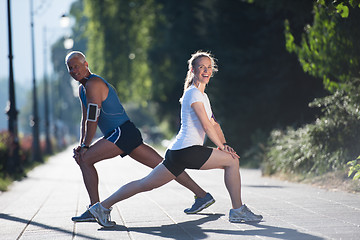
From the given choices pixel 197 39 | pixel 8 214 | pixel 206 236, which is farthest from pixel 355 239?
pixel 197 39

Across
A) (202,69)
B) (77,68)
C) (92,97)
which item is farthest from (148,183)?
(77,68)

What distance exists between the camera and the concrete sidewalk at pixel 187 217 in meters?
6.20

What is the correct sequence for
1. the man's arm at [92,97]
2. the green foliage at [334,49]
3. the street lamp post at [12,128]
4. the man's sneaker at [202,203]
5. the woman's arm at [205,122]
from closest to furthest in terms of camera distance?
the woman's arm at [205,122] < the man's arm at [92,97] < the man's sneaker at [202,203] < the green foliage at [334,49] < the street lamp post at [12,128]

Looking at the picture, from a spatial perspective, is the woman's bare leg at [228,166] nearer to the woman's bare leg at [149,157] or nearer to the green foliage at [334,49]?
the woman's bare leg at [149,157]

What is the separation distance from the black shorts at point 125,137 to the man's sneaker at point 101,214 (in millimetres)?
708

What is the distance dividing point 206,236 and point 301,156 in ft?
23.9

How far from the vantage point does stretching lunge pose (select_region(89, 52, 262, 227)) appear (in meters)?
6.56

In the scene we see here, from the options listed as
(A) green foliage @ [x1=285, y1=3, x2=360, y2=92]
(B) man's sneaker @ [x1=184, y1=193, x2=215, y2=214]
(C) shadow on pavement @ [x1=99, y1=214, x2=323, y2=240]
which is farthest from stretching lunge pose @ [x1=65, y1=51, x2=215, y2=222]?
(A) green foliage @ [x1=285, y1=3, x2=360, y2=92]

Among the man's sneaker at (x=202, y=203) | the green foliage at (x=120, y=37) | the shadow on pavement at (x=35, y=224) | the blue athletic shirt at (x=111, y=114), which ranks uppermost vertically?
the green foliage at (x=120, y=37)

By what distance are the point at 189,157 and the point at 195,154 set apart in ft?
0.23

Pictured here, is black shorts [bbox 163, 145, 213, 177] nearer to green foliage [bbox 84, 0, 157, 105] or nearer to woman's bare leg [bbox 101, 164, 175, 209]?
woman's bare leg [bbox 101, 164, 175, 209]

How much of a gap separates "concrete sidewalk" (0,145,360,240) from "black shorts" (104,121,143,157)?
87 cm

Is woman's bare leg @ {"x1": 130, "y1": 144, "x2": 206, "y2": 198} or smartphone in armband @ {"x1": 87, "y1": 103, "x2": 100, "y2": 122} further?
woman's bare leg @ {"x1": 130, "y1": 144, "x2": 206, "y2": 198}

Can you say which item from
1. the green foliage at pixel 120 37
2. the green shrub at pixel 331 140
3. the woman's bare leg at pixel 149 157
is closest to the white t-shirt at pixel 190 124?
the woman's bare leg at pixel 149 157
